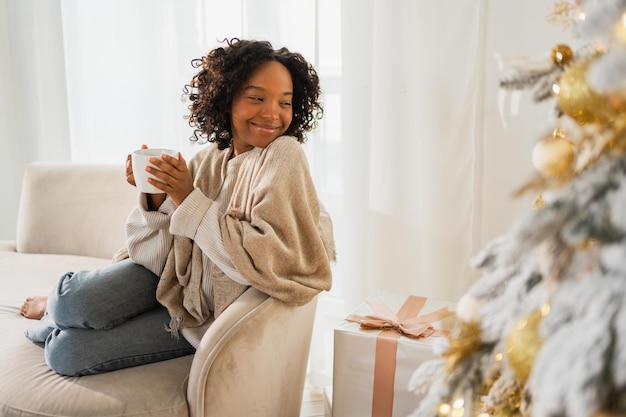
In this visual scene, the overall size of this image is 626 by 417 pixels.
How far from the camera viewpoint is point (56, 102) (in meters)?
2.61

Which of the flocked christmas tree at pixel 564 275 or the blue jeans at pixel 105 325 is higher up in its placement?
the flocked christmas tree at pixel 564 275

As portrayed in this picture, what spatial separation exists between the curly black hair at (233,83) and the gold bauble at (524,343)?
964 millimetres

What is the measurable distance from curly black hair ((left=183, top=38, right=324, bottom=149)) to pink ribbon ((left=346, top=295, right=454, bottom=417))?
0.49 m

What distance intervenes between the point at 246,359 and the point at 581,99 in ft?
2.93

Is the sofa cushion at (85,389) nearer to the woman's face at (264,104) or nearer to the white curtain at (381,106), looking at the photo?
the woman's face at (264,104)

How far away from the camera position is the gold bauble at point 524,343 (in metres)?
0.58

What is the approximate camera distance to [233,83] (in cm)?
139

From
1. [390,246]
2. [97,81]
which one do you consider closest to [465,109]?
[390,246]

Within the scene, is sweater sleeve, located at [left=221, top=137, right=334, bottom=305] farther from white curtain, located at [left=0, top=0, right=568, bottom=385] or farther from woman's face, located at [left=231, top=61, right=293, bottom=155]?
white curtain, located at [left=0, top=0, right=568, bottom=385]

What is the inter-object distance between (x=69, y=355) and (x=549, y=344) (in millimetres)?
1108

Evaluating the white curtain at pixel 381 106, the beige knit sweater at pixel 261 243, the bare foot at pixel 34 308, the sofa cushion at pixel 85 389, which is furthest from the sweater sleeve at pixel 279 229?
the bare foot at pixel 34 308

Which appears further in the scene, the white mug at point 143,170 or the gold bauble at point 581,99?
the white mug at point 143,170

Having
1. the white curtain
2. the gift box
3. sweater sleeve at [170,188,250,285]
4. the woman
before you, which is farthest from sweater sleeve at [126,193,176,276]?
the white curtain

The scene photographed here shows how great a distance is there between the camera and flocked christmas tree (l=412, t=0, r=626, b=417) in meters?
0.45
